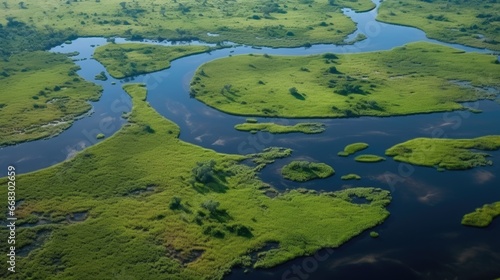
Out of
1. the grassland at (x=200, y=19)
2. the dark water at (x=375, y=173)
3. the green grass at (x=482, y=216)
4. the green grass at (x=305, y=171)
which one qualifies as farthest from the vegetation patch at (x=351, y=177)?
the grassland at (x=200, y=19)

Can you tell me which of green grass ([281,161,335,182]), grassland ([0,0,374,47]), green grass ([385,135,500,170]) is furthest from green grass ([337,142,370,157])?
grassland ([0,0,374,47])

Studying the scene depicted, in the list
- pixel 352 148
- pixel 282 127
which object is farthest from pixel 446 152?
pixel 282 127

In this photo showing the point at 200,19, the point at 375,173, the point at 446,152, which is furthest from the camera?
the point at 200,19

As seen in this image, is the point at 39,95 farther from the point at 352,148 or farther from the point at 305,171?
the point at 352,148

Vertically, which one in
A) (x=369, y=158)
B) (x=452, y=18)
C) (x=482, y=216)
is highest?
(x=452, y=18)

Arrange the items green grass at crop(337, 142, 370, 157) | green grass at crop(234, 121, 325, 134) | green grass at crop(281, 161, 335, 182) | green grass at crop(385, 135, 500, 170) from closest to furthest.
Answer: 1. green grass at crop(281, 161, 335, 182)
2. green grass at crop(385, 135, 500, 170)
3. green grass at crop(337, 142, 370, 157)
4. green grass at crop(234, 121, 325, 134)

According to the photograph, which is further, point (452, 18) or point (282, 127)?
point (452, 18)

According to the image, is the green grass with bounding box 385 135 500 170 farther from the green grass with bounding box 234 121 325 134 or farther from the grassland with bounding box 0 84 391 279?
the green grass with bounding box 234 121 325 134

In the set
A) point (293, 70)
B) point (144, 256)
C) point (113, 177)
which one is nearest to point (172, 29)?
point (293, 70)
